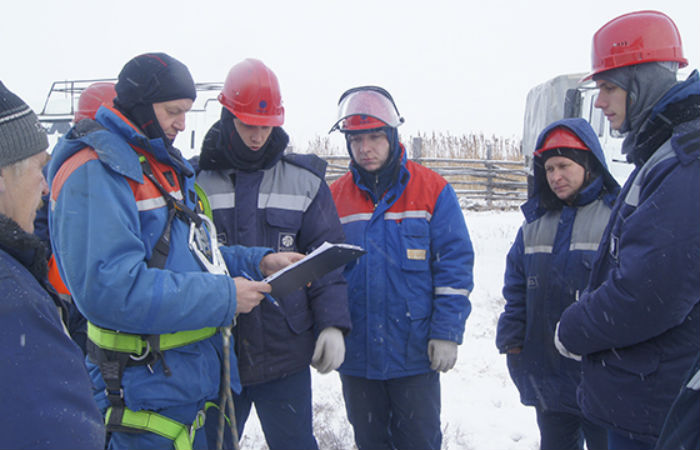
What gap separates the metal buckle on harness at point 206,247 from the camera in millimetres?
1896

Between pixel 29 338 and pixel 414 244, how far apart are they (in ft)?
6.53

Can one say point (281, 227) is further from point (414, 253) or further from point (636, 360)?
point (636, 360)

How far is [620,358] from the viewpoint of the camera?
178 cm

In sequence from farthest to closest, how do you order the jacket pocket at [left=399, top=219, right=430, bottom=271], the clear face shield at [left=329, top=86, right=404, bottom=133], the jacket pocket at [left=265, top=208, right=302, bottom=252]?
the clear face shield at [left=329, top=86, right=404, bottom=133] < the jacket pocket at [left=399, top=219, right=430, bottom=271] < the jacket pocket at [left=265, top=208, right=302, bottom=252]

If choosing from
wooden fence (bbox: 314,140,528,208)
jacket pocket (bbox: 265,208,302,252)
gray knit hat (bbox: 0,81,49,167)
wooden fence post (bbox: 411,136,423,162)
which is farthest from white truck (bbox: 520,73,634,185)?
gray knit hat (bbox: 0,81,49,167)

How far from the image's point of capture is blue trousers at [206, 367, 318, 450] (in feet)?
7.90

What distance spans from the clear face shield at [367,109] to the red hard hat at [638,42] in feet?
3.58

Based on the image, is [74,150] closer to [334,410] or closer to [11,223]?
[11,223]

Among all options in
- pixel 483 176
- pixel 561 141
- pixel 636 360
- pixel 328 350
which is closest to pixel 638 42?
pixel 561 141

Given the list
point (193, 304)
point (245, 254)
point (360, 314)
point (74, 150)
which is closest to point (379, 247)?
point (360, 314)

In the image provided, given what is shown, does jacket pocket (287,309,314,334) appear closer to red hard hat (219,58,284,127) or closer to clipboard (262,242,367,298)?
clipboard (262,242,367,298)

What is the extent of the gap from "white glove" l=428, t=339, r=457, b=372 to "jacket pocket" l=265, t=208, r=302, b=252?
92 cm

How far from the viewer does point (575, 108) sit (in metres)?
9.44

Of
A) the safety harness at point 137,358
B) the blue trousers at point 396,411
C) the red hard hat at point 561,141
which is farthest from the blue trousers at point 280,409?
the red hard hat at point 561,141
